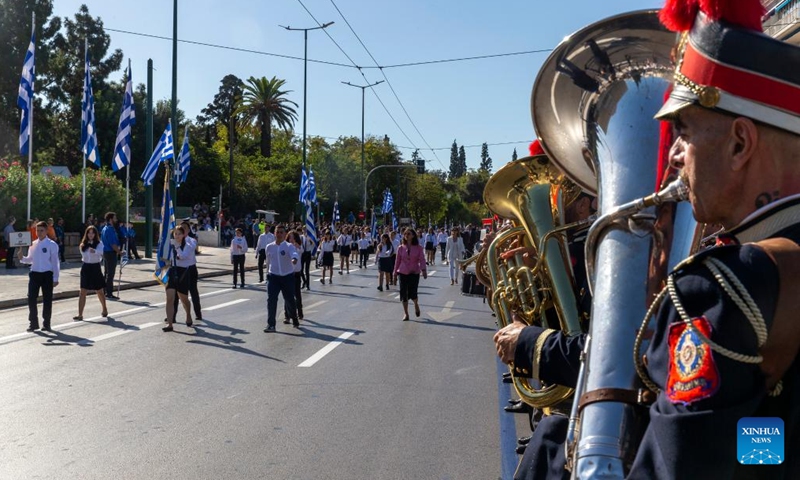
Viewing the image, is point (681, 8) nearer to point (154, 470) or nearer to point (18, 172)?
point (154, 470)

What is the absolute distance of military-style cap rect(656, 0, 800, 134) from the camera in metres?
1.46

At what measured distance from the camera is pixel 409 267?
1560 cm

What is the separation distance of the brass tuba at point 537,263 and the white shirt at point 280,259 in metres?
9.80

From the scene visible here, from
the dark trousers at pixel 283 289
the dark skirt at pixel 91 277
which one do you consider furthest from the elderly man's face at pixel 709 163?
the dark skirt at pixel 91 277

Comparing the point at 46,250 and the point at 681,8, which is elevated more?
the point at 681,8

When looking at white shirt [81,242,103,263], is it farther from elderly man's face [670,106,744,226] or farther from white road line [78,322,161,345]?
elderly man's face [670,106,744,226]

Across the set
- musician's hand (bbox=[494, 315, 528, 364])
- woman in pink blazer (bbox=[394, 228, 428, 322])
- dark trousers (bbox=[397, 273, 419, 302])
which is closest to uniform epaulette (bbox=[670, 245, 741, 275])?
musician's hand (bbox=[494, 315, 528, 364])

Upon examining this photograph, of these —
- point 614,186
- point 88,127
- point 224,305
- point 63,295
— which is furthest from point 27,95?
point 614,186

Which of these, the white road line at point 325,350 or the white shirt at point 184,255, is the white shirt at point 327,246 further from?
the white road line at point 325,350

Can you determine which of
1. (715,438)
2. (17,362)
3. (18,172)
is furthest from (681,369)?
(18,172)

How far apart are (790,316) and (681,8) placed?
681 mm

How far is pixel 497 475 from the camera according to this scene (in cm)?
548

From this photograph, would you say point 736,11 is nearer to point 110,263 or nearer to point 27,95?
point 110,263

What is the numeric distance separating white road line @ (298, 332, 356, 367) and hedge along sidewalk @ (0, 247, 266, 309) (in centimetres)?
802
